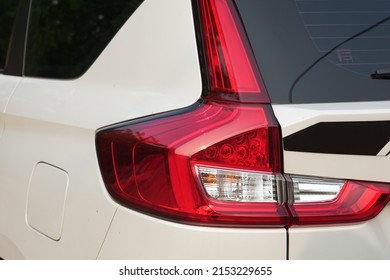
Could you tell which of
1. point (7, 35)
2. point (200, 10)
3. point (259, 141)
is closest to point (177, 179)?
point (259, 141)

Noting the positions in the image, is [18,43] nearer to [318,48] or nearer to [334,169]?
[318,48]

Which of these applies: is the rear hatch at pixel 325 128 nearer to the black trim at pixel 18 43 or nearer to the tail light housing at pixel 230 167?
the tail light housing at pixel 230 167

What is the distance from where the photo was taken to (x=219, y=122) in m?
1.51

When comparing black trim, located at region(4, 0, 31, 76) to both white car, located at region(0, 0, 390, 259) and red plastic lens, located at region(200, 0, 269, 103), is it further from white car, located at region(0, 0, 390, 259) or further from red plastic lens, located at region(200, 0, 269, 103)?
red plastic lens, located at region(200, 0, 269, 103)

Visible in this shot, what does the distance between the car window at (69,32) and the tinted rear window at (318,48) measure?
432mm

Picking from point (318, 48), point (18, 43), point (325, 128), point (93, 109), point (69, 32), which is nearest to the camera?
point (325, 128)

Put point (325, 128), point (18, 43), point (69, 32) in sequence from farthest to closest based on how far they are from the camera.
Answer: point (18, 43) → point (69, 32) → point (325, 128)

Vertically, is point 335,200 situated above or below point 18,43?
below

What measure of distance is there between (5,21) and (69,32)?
33.2 inches

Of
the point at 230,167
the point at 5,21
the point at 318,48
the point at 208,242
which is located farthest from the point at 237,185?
the point at 5,21

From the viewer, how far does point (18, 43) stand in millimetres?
2477

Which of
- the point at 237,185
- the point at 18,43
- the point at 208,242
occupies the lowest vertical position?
the point at 208,242

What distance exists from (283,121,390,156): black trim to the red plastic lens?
0.49ft

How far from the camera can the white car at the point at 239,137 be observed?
1.48 metres
